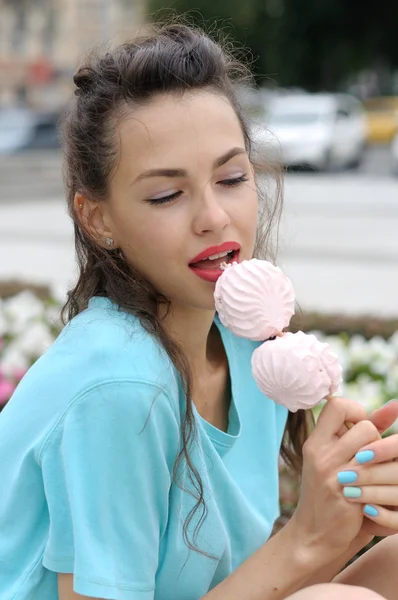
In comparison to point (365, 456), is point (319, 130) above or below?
below

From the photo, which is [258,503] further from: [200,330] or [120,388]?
[120,388]

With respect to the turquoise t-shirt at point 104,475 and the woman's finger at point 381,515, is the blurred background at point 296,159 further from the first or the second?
the woman's finger at point 381,515

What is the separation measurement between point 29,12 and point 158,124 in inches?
2147

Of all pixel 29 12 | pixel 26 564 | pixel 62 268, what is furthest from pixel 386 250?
pixel 29 12

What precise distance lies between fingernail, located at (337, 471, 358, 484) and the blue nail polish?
0.09ft

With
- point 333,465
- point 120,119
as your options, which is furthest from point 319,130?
point 333,465

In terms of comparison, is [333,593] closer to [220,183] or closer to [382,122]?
[220,183]

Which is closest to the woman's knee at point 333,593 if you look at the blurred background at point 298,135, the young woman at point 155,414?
the young woman at point 155,414

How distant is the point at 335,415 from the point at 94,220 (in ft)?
2.20

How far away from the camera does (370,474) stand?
1621 millimetres

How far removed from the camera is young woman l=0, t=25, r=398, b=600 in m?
1.65

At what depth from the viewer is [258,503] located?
2076 millimetres

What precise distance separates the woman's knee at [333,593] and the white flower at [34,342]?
7.97ft

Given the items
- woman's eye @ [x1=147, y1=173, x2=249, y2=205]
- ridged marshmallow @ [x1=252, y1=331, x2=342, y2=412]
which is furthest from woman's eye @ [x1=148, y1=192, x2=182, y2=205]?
ridged marshmallow @ [x1=252, y1=331, x2=342, y2=412]
